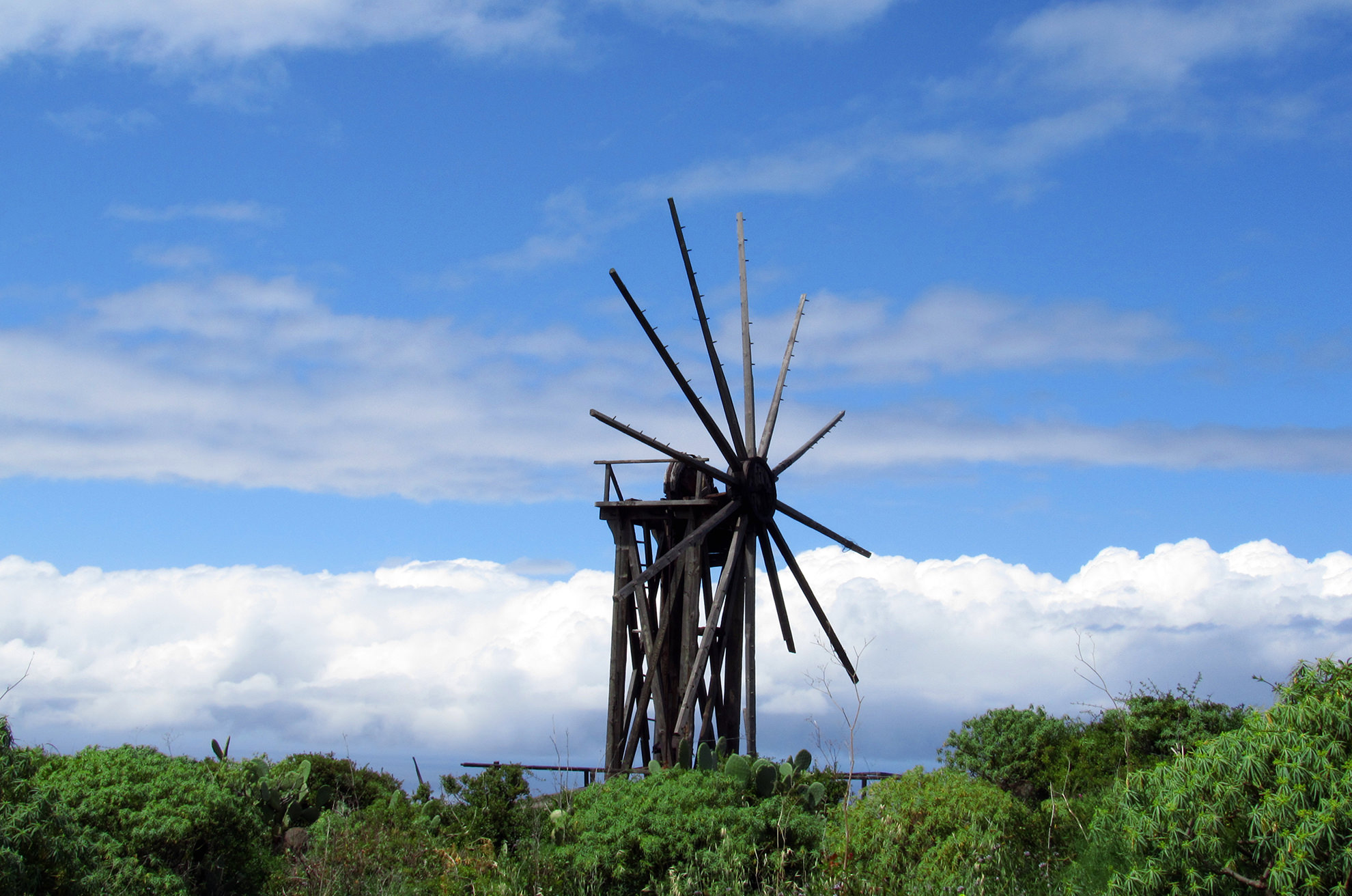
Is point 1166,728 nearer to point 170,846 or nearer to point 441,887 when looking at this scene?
point 441,887

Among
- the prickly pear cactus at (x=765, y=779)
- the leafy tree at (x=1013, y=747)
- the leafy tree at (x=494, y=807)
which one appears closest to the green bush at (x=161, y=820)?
the leafy tree at (x=494, y=807)

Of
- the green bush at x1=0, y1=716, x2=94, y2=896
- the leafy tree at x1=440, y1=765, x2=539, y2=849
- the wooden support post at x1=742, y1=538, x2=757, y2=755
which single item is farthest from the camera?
the wooden support post at x1=742, y1=538, x2=757, y2=755

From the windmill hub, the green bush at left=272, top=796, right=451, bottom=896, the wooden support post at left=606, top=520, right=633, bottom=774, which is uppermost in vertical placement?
the windmill hub

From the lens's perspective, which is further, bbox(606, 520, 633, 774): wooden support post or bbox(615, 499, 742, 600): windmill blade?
bbox(606, 520, 633, 774): wooden support post

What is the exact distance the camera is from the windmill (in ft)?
62.0

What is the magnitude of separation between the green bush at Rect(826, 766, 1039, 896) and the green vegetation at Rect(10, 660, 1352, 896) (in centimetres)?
3

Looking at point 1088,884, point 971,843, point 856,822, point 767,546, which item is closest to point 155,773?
point 856,822

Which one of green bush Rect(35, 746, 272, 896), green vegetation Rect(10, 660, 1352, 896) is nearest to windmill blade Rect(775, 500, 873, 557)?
green vegetation Rect(10, 660, 1352, 896)

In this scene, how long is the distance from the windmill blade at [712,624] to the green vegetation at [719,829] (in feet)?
6.92

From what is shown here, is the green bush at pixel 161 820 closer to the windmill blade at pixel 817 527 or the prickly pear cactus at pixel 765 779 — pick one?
the prickly pear cactus at pixel 765 779

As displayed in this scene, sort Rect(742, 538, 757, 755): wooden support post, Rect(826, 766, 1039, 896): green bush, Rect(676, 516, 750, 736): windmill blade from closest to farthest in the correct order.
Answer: Rect(826, 766, 1039, 896): green bush → Rect(676, 516, 750, 736): windmill blade → Rect(742, 538, 757, 755): wooden support post

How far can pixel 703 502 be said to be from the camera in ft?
63.0

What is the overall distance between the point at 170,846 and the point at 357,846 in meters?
1.93

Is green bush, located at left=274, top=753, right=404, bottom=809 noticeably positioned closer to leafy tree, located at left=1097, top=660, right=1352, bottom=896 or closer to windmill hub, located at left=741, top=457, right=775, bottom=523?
windmill hub, located at left=741, top=457, right=775, bottom=523
